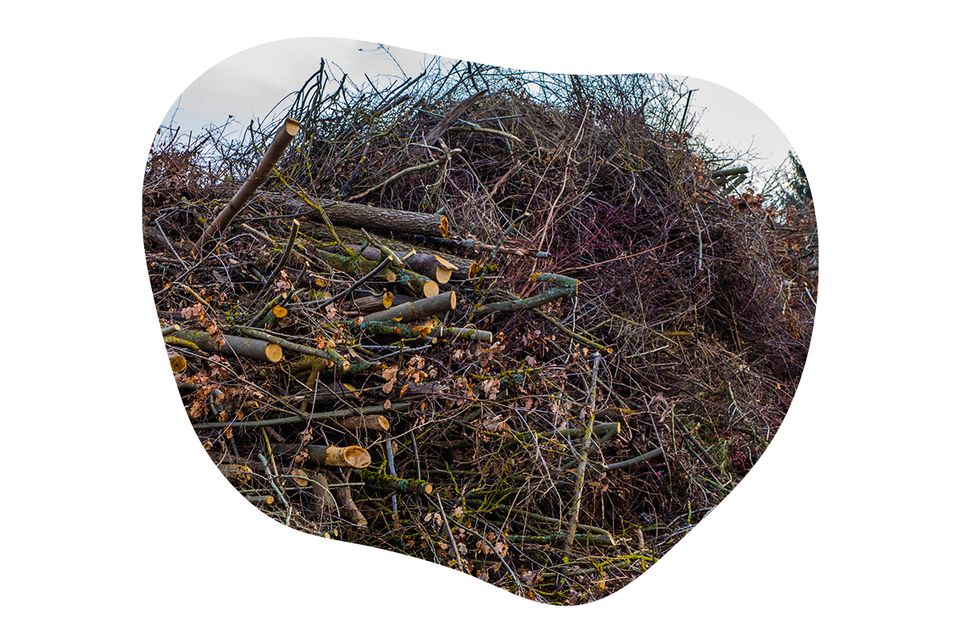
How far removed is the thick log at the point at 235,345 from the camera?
297 centimetres

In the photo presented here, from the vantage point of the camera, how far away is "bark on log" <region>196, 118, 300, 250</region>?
2.94 metres

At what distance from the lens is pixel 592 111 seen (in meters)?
3.18

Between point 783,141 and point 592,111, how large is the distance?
733mm

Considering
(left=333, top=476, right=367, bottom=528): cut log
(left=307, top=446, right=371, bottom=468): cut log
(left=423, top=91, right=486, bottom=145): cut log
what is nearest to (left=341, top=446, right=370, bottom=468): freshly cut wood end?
(left=307, top=446, right=371, bottom=468): cut log

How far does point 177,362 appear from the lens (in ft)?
9.70

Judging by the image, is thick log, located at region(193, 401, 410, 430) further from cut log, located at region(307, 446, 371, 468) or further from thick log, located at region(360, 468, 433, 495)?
thick log, located at region(360, 468, 433, 495)

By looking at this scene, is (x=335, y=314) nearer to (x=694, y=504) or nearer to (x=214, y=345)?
(x=214, y=345)

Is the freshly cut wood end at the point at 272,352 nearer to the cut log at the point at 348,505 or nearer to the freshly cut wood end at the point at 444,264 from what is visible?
the cut log at the point at 348,505

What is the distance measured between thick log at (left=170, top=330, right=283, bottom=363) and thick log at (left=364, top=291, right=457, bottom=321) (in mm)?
379

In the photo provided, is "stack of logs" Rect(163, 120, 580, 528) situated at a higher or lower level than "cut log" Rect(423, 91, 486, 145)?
lower

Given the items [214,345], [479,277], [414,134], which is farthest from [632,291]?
[214,345]

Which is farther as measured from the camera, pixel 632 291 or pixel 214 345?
pixel 632 291

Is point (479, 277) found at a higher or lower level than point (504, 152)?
lower

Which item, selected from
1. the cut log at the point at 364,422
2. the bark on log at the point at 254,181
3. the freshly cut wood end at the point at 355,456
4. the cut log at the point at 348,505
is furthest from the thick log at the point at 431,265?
the cut log at the point at 348,505
